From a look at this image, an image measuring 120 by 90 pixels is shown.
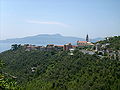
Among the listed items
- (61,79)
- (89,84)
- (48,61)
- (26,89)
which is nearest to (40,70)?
(48,61)

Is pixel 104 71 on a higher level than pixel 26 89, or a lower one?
higher

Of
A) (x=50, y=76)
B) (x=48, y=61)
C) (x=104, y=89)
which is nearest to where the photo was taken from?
(x=104, y=89)

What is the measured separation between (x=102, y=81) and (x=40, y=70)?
1434 cm

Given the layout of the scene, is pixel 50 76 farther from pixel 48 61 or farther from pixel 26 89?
pixel 48 61

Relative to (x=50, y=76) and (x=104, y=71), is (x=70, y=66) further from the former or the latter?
(x=104, y=71)

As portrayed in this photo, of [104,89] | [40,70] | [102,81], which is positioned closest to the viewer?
[104,89]

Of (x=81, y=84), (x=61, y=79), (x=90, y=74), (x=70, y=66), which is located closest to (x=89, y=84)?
(x=81, y=84)

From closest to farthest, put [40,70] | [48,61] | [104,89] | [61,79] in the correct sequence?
[104,89]
[61,79]
[40,70]
[48,61]

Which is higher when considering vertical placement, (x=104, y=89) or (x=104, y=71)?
(x=104, y=71)

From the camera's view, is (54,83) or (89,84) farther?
(54,83)

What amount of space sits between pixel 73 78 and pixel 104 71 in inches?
181

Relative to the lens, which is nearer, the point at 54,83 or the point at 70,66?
the point at 54,83

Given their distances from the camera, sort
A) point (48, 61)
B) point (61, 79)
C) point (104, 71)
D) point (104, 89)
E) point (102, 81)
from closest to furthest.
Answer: point (104, 89) < point (102, 81) < point (104, 71) < point (61, 79) < point (48, 61)

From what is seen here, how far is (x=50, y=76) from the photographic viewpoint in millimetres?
28203
